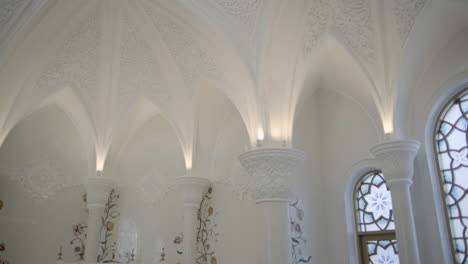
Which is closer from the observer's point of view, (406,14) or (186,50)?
(406,14)

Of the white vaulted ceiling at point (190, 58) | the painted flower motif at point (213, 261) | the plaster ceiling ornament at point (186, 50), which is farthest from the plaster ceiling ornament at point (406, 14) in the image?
the painted flower motif at point (213, 261)

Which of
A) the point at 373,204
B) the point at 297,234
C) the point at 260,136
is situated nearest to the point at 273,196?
the point at 260,136

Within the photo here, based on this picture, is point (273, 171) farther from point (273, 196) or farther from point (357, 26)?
point (357, 26)

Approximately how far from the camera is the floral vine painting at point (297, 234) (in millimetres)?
7871

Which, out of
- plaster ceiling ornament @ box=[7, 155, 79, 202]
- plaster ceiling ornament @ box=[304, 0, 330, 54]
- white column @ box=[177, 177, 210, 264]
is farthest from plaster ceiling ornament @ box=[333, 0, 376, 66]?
plaster ceiling ornament @ box=[7, 155, 79, 202]

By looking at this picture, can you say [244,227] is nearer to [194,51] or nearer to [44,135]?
[194,51]

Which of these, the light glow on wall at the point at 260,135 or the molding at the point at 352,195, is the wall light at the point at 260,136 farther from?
the molding at the point at 352,195

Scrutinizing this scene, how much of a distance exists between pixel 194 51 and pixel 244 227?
3469 mm

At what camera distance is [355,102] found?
854 cm

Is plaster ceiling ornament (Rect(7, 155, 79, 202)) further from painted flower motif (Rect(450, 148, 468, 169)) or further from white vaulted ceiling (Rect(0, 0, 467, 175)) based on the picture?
painted flower motif (Rect(450, 148, 468, 169))

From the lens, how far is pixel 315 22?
23.8 ft

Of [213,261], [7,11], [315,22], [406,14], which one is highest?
[7,11]

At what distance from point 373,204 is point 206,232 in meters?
3.31

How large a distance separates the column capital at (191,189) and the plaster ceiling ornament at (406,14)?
184 inches
